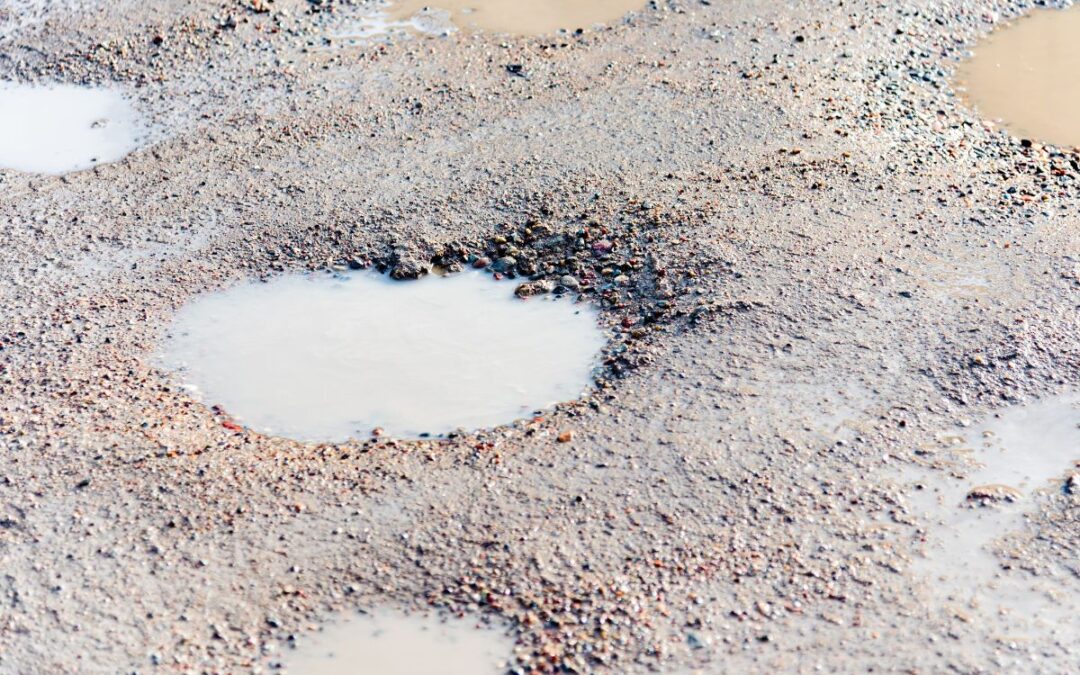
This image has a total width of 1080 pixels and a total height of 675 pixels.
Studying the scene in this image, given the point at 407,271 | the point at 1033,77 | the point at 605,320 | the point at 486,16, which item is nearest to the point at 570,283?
the point at 605,320

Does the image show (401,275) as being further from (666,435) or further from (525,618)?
(525,618)

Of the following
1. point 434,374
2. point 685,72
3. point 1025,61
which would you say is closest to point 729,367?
point 434,374

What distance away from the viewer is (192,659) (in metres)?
3.94

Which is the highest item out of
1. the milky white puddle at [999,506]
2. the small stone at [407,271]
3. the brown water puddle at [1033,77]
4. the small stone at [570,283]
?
the brown water puddle at [1033,77]

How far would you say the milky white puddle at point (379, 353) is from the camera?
516 centimetres

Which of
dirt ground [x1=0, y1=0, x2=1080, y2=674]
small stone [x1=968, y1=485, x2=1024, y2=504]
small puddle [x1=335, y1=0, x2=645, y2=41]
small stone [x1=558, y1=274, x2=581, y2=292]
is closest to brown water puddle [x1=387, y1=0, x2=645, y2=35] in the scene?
small puddle [x1=335, y1=0, x2=645, y2=41]

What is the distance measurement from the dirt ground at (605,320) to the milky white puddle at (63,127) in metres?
0.18

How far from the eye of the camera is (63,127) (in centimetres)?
758

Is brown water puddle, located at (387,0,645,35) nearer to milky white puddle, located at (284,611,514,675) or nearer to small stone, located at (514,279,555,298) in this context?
small stone, located at (514,279,555,298)

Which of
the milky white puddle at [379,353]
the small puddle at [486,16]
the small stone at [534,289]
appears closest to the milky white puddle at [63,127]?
the small puddle at [486,16]

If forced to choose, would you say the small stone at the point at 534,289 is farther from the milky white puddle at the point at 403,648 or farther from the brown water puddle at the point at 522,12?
the brown water puddle at the point at 522,12

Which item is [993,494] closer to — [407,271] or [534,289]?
[534,289]

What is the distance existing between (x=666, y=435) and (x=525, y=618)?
1105mm

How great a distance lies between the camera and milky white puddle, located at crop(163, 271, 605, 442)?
5160mm
